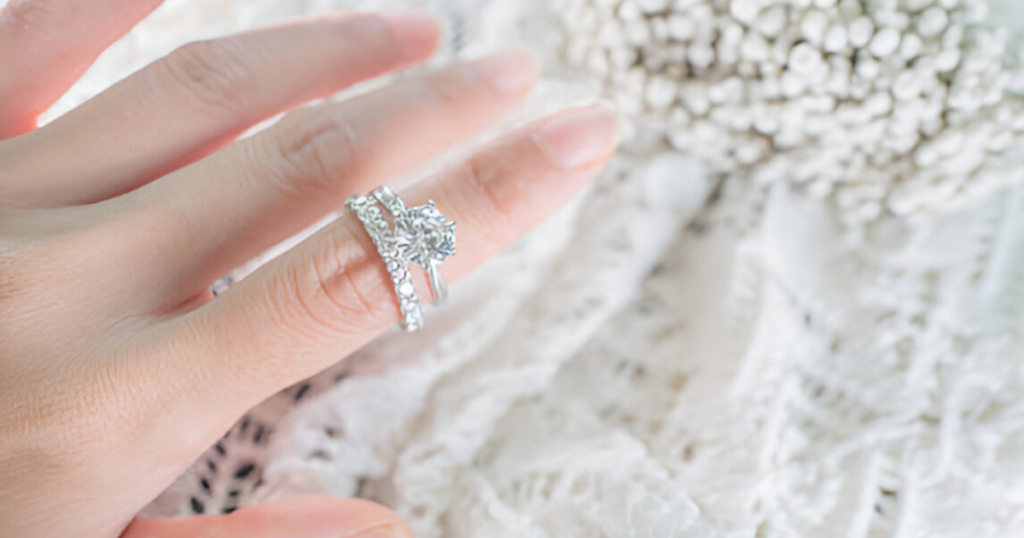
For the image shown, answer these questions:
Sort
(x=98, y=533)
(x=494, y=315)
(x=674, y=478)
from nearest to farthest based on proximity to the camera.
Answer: (x=98, y=533) → (x=674, y=478) → (x=494, y=315)

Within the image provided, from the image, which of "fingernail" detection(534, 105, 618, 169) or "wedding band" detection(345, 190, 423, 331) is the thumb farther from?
"fingernail" detection(534, 105, 618, 169)

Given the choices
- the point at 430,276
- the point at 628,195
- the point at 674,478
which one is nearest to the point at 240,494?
the point at 430,276

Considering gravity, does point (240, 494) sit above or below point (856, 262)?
above

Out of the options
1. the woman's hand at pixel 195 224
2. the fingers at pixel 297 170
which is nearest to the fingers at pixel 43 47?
the woman's hand at pixel 195 224

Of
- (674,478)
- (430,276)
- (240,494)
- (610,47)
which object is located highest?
(610,47)

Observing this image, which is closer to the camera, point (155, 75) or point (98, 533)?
point (98, 533)

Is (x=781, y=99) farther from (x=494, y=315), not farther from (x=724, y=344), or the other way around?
(x=494, y=315)

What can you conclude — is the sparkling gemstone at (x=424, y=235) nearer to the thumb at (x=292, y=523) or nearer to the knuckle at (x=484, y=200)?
the knuckle at (x=484, y=200)

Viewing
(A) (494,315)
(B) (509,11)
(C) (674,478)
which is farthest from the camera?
(B) (509,11)
